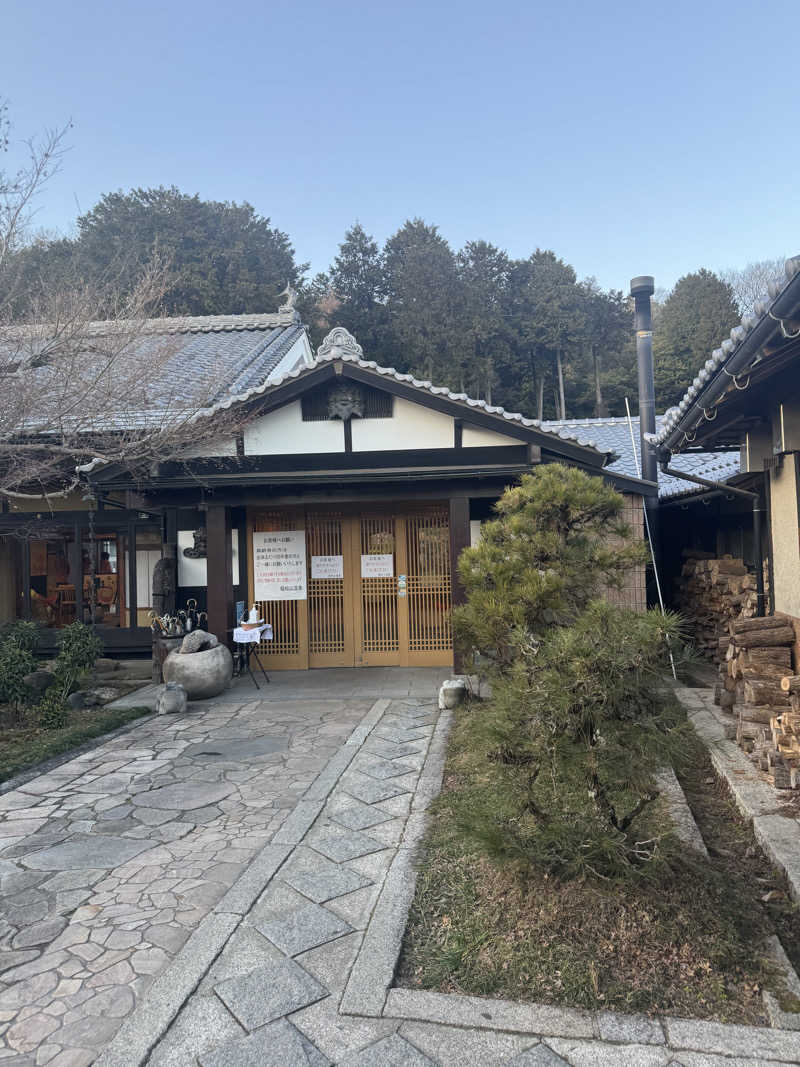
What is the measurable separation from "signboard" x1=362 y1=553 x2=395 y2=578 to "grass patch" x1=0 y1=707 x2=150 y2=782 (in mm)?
3766

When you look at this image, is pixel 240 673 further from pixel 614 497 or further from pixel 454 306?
pixel 454 306

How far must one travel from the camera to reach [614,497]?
16.2 feet

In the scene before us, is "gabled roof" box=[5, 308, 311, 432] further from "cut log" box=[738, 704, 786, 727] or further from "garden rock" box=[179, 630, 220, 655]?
"cut log" box=[738, 704, 786, 727]

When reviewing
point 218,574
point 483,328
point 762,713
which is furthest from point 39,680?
point 483,328

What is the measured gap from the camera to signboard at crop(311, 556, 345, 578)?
10602 mm

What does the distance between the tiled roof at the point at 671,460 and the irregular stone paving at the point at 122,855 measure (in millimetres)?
5818

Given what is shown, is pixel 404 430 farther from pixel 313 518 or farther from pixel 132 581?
pixel 132 581

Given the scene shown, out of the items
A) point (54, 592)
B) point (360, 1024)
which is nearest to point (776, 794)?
point (360, 1024)

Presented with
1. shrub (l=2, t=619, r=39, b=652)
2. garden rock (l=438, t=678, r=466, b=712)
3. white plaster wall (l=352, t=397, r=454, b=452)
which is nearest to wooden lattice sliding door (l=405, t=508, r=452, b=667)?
white plaster wall (l=352, t=397, r=454, b=452)

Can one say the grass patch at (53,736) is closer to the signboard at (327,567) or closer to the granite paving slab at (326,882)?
the signboard at (327,567)

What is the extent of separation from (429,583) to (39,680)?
5.39m

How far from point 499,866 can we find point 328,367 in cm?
712

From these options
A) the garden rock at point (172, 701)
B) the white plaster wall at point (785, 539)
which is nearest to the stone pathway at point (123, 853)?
the garden rock at point (172, 701)

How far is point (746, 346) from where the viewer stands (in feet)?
12.7
